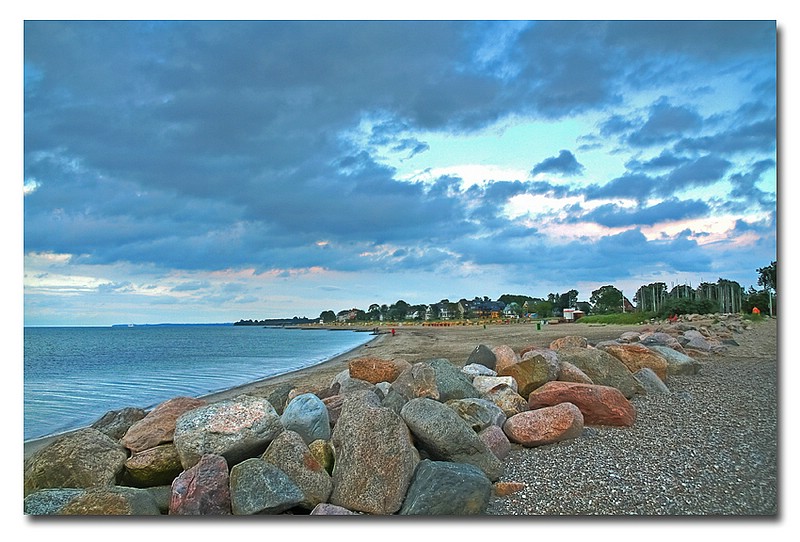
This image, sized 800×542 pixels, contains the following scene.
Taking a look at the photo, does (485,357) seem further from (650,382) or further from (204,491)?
(204,491)

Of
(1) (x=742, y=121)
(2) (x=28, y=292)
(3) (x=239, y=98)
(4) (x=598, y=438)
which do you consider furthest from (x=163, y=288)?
(1) (x=742, y=121)

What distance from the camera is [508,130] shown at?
478 centimetres

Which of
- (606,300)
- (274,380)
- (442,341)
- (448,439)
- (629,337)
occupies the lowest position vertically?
(274,380)

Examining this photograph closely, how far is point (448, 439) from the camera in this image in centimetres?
387

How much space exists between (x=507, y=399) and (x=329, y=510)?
2046 millimetres

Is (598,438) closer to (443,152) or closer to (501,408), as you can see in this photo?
(501,408)

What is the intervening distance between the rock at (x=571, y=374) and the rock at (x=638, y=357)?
0.93 metres

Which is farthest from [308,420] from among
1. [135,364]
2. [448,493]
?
[135,364]

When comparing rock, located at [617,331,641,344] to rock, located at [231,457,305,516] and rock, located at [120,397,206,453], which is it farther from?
rock, located at [120,397,206,453]

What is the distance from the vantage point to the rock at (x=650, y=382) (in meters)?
5.78

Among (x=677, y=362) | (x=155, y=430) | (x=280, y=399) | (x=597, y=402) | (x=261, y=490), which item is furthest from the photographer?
(x=677, y=362)

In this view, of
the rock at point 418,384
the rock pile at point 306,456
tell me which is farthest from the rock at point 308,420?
the rock at point 418,384

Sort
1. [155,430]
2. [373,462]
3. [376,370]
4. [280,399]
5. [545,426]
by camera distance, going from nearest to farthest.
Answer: [373,462]
[155,430]
[545,426]
[280,399]
[376,370]
